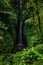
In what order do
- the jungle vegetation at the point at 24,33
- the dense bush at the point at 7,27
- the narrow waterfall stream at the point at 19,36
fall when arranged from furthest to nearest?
1. the narrow waterfall stream at the point at 19,36
2. the dense bush at the point at 7,27
3. the jungle vegetation at the point at 24,33

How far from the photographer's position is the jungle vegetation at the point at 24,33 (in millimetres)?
8828

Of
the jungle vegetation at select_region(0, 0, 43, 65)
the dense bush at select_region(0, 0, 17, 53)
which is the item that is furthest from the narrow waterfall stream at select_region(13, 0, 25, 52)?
the dense bush at select_region(0, 0, 17, 53)

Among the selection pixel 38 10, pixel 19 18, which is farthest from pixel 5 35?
pixel 38 10

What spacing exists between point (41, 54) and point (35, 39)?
3.06 m

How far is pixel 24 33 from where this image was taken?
17.0 m

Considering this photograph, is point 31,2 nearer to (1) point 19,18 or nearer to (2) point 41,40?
(2) point 41,40

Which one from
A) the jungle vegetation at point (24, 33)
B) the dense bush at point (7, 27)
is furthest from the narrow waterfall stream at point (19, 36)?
the dense bush at point (7, 27)

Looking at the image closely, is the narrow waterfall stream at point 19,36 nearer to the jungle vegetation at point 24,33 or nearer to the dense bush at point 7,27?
the jungle vegetation at point 24,33

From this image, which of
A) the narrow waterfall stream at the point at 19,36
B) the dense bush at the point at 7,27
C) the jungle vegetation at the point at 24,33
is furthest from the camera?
the narrow waterfall stream at the point at 19,36

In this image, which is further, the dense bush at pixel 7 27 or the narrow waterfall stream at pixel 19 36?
the narrow waterfall stream at pixel 19 36

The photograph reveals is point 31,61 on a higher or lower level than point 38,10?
lower

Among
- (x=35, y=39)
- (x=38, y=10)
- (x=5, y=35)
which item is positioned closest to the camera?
(x=38, y=10)

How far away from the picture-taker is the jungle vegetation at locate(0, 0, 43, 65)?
29.0 feet

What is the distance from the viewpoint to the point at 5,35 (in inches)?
601
